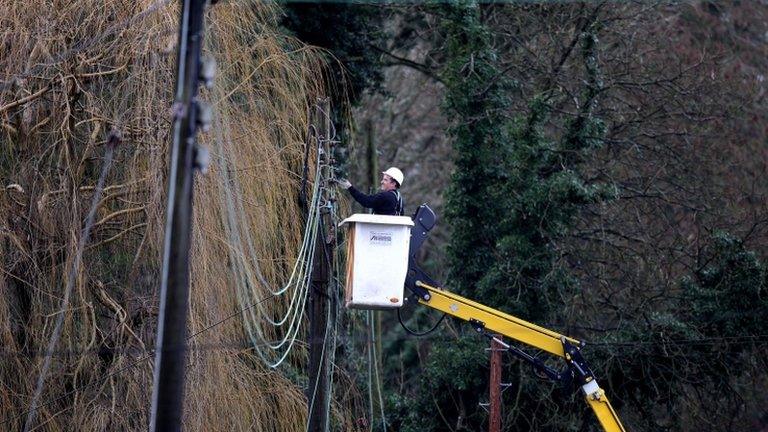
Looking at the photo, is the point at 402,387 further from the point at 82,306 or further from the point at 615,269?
the point at 82,306

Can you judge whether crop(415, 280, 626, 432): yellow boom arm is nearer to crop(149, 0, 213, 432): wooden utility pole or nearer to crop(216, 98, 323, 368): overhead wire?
crop(216, 98, 323, 368): overhead wire

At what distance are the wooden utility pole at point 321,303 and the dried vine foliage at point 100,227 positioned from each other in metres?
0.45

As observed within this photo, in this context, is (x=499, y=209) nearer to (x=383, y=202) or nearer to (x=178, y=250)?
(x=383, y=202)

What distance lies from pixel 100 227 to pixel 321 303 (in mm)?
2831

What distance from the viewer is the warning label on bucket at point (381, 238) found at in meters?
13.8

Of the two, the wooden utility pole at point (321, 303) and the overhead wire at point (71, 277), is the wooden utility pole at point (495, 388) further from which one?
the overhead wire at point (71, 277)

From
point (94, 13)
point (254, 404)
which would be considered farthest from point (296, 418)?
point (94, 13)

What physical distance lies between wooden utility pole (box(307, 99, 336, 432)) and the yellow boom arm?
Result: 1.23 m

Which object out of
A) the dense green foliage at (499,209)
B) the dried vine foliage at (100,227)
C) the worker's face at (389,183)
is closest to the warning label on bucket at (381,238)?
the worker's face at (389,183)

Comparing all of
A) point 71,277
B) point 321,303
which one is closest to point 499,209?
point 321,303

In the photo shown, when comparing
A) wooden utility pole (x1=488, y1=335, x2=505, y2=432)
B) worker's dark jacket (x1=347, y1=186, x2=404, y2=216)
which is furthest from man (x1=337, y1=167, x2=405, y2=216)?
wooden utility pole (x1=488, y1=335, x2=505, y2=432)

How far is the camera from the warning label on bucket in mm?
13812

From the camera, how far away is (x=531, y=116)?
21.7m

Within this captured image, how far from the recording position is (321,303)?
600 inches
